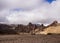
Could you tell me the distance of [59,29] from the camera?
83.4 metres

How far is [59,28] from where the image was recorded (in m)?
85.5

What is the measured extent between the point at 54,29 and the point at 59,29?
3.82 metres

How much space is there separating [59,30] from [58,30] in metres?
0.58

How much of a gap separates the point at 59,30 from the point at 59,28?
3.30 m

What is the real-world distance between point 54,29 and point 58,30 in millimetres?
4154

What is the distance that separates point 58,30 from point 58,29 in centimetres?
152

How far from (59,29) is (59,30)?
3.85 feet

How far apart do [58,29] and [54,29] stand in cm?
298

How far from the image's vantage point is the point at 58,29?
84.2 meters

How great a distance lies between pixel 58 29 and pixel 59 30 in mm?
1870

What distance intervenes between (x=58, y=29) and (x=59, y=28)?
1.59 m

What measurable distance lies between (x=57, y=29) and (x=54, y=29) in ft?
7.78

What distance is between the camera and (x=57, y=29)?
278 feet
